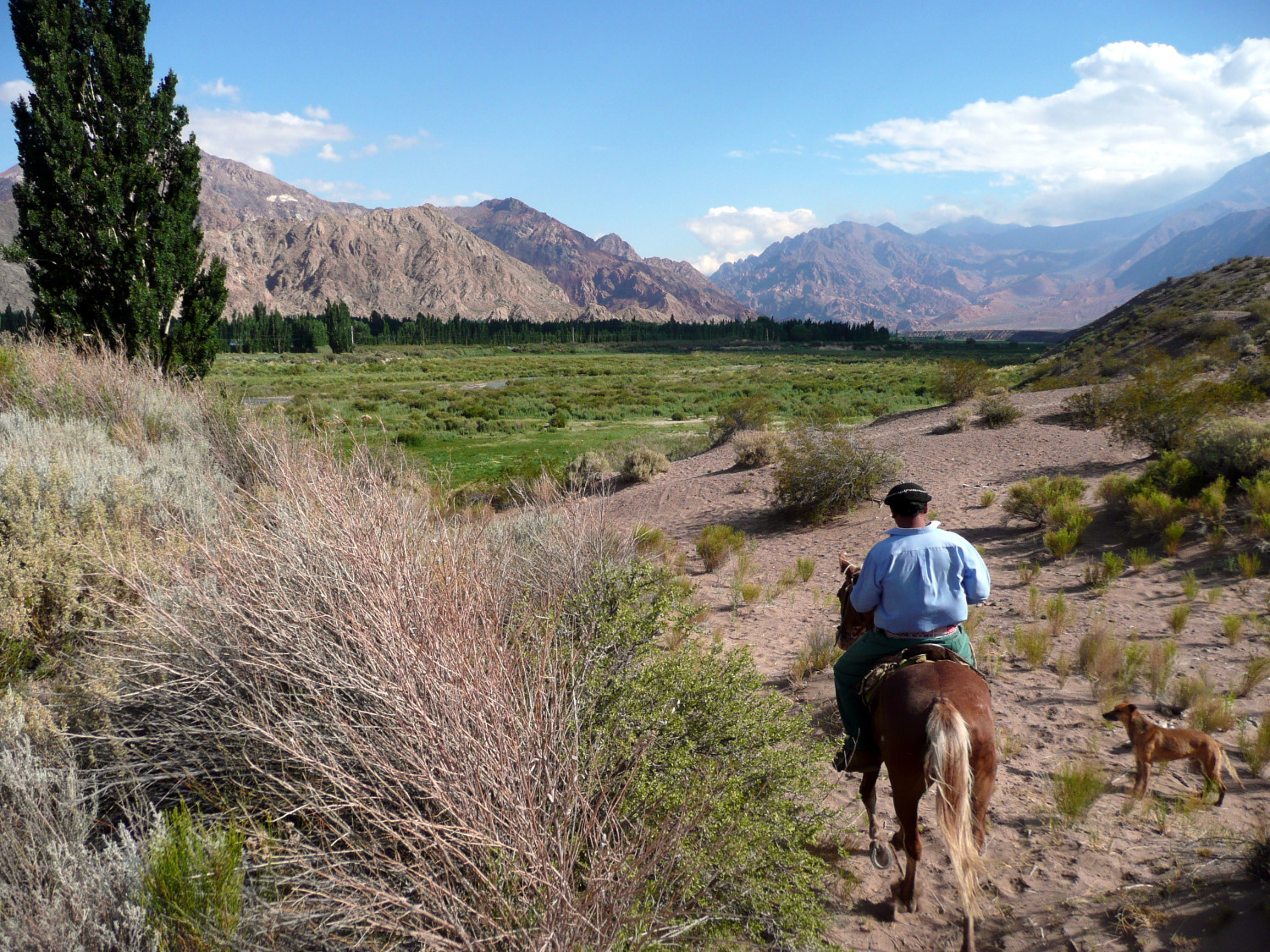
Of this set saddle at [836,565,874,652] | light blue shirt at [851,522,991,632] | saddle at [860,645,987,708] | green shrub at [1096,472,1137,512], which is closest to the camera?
saddle at [860,645,987,708]

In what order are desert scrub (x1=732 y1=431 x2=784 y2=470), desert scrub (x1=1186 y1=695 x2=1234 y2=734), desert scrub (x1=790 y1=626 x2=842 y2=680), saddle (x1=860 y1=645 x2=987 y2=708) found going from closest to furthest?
1. saddle (x1=860 y1=645 x2=987 y2=708)
2. desert scrub (x1=1186 y1=695 x2=1234 y2=734)
3. desert scrub (x1=790 y1=626 x2=842 y2=680)
4. desert scrub (x1=732 y1=431 x2=784 y2=470)

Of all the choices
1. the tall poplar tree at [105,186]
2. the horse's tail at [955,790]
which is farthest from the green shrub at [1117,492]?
the tall poplar tree at [105,186]

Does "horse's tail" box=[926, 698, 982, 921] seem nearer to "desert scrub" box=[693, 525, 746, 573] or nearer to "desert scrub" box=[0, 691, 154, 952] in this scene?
"desert scrub" box=[0, 691, 154, 952]

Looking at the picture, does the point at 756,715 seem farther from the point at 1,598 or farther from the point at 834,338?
the point at 834,338

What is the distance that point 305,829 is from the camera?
2637mm

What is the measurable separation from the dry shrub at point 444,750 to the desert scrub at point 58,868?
28 cm

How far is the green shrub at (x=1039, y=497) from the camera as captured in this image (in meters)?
10.3

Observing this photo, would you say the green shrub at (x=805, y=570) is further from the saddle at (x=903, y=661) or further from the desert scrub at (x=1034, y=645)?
the saddle at (x=903, y=661)

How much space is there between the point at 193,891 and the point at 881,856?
3339 millimetres

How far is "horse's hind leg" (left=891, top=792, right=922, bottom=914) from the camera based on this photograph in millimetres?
3412

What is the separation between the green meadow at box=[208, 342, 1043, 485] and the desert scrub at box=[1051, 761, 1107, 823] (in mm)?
4555

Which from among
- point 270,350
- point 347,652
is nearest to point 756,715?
point 347,652

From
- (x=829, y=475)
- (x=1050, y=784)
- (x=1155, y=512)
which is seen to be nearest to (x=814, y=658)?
(x=1050, y=784)

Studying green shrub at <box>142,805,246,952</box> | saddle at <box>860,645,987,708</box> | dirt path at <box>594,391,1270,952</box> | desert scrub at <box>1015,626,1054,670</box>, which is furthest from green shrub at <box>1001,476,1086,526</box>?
green shrub at <box>142,805,246,952</box>
